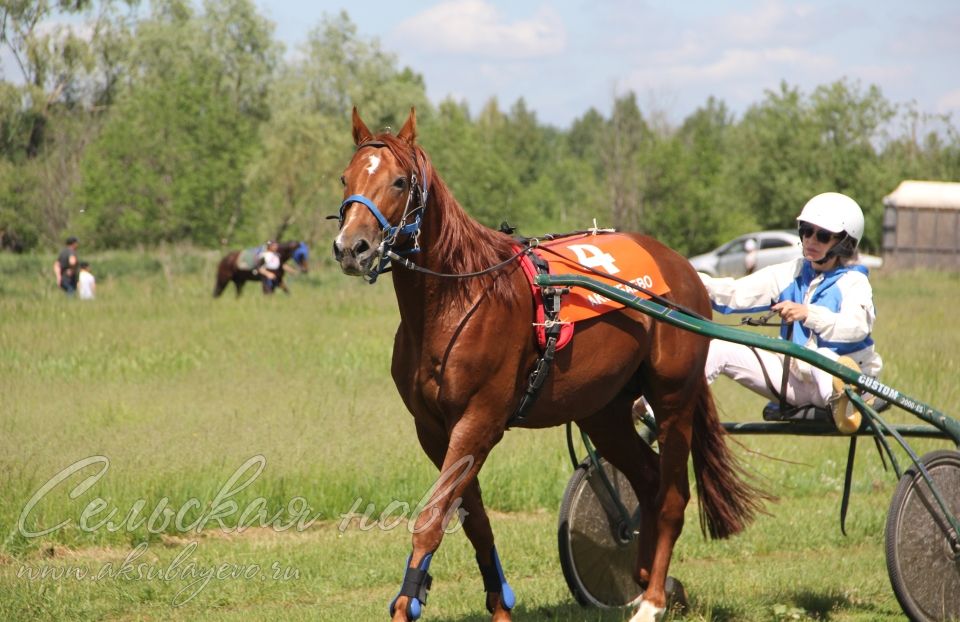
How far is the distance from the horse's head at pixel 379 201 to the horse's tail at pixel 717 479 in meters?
2.34

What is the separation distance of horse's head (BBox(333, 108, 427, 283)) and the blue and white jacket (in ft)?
7.68

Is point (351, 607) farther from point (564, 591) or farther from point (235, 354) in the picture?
point (235, 354)

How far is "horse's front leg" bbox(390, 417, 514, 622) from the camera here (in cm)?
458

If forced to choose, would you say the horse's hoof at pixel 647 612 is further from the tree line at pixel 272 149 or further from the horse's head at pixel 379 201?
the tree line at pixel 272 149

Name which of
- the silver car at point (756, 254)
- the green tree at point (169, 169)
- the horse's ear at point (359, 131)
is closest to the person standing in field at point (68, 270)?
the green tree at point (169, 169)

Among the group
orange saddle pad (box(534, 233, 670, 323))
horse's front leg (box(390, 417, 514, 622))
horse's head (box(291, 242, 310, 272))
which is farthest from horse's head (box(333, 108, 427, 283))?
horse's head (box(291, 242, 310, 272))

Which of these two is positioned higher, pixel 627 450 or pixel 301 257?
pixel 627 450

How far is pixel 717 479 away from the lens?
6.30 metres

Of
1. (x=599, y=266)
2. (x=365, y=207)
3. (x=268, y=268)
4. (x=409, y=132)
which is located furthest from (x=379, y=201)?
(x=268, y=268)

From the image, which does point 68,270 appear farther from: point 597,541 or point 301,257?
point 597,541

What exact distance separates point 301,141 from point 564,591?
36.5 metres

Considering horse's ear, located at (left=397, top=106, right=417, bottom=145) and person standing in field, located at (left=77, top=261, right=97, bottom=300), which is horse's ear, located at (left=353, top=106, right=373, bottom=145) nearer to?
horse's ear, located at (left=397, top=106, right=417, bottom=145)

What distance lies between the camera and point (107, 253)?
3544 centimetres

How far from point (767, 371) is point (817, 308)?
1.56 ft
